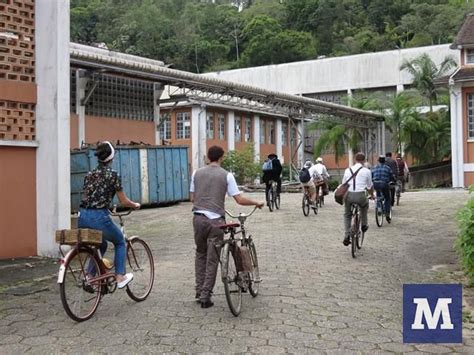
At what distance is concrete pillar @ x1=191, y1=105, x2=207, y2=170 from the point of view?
4122 cm

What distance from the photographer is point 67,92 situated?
34.6ft

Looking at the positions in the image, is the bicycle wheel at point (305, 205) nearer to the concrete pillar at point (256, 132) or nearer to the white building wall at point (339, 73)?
the concrete pillar at point (256, 132)

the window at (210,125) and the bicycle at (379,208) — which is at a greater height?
the window at (210,125)

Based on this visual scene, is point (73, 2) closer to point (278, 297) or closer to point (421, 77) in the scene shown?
point (421, 77)

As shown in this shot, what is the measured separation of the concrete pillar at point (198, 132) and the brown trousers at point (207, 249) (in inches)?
1337

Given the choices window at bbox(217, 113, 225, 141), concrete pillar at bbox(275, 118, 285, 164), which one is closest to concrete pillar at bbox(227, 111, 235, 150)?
window at bbox(217, 113, 225, 141)

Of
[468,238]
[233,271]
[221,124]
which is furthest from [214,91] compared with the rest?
[233,271]

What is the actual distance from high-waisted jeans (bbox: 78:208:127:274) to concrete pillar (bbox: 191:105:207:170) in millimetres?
33967

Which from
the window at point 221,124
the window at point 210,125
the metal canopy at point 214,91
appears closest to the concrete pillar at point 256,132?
the window at point 221,124

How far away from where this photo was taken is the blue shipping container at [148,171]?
Answer: 20156 mm

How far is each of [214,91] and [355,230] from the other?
18331 mm

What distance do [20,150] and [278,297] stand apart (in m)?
5.23

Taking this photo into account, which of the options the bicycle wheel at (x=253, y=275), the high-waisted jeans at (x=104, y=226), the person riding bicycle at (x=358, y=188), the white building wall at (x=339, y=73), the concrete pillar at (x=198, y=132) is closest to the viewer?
the high-waisted jeans at (x=104, y=226)

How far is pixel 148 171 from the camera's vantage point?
22625 millimetres
